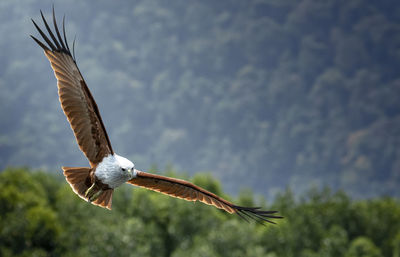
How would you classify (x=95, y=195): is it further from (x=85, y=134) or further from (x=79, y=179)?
(x=85, y=134)

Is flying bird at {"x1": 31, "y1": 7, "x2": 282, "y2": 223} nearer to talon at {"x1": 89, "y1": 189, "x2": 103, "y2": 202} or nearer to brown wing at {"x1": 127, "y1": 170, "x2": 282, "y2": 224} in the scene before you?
talon at {"x1": 89, "y1": 189, "x2": 103, "y2": 202}

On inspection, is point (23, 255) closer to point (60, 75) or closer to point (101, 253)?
point (101, 253)

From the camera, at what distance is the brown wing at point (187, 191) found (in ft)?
39.0

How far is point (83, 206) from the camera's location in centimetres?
7106

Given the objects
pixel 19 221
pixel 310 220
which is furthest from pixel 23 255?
pixel 310 220

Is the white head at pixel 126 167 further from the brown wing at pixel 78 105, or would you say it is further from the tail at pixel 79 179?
the tail at pixel 79 179

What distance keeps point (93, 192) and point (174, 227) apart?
195 feet

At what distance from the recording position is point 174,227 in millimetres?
69375

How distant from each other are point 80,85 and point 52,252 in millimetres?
45687

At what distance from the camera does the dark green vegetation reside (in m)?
54.4

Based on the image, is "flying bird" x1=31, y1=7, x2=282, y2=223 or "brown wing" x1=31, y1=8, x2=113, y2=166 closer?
"flying bird" x1=31, y1=7, x2=282, y2=223

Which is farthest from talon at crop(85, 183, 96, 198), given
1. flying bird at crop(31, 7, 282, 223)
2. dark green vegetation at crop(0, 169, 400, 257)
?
dark green vegetation at crop(0, 169, 400, 257)

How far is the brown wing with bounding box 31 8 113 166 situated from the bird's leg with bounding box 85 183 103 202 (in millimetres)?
414

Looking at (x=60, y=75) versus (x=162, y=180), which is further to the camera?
(x=162, y=180)
